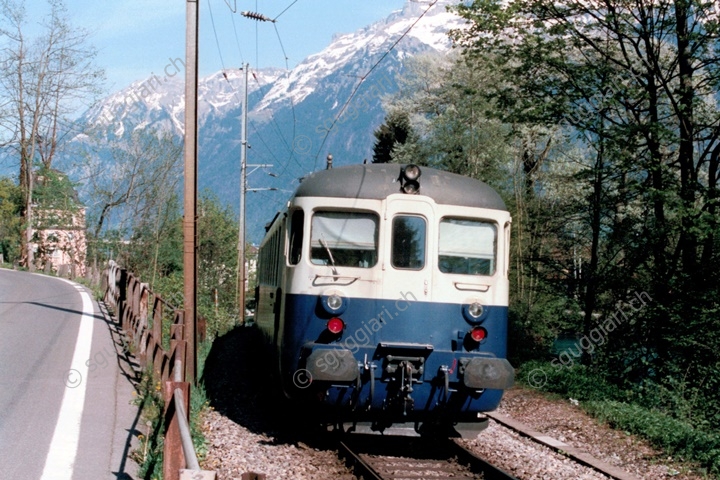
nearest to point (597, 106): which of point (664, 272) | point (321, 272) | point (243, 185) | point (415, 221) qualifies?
point (664, 272)

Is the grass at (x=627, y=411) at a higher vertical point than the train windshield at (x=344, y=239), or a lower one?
lower

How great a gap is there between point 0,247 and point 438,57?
106 feet

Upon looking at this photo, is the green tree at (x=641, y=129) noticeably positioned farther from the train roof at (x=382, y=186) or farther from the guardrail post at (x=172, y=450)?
the guardrail post at (x=172, y=450)

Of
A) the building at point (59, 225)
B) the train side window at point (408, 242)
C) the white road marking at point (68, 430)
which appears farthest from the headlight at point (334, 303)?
the building at point (59, 225)

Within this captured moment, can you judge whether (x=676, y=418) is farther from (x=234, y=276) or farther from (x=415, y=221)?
(x=234, y=276)

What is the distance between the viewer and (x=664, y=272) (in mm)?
12977

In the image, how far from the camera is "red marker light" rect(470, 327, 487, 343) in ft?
26.0

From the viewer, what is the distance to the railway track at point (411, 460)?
736cm

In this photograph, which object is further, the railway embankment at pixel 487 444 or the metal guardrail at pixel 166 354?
the railway embankment at pixel 487 444

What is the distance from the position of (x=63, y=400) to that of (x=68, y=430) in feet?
4.03

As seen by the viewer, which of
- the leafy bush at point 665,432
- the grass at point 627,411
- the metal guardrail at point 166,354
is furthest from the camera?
the grass at point 627,411

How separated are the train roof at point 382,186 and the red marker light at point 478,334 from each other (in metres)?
1.37

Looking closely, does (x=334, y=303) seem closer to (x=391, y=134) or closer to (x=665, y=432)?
(x=665, y=432)

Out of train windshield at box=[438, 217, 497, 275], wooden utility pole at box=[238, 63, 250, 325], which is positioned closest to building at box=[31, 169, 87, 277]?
wooden utility pole at box=[238, 63, 250, 325]
